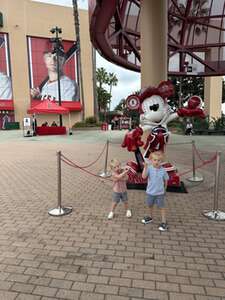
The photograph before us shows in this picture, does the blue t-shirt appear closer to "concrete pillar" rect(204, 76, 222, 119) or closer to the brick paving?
the brick paving

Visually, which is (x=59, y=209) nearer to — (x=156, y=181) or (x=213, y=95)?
(x=156, y=181)

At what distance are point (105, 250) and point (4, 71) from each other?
41.5 m

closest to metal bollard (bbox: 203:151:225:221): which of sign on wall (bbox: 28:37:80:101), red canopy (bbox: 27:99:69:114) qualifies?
red canopy (bbox: 27:99:69:114)

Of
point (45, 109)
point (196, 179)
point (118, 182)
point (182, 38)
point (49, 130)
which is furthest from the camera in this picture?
point (49, 130)

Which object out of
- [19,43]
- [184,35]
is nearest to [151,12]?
[184,35]

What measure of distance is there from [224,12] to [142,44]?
13179 millimetres

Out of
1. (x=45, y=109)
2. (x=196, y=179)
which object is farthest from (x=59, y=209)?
(x=45, y=109)

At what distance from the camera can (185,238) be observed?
169 inches

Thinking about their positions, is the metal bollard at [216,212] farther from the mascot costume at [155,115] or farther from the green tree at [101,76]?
the green tree at [101,76]

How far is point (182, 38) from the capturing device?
Answer: 1866 centimetres

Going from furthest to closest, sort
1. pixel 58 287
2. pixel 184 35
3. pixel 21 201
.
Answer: pixel 184 35, pixel 21 201, pixel 58 287

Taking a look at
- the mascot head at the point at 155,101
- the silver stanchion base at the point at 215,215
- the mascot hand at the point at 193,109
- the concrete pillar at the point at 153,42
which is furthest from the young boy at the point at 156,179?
the concrete pillar at the point at 153,42

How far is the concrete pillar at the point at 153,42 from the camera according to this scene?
867 cm

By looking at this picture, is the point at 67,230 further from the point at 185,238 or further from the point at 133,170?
the point at 133,170
